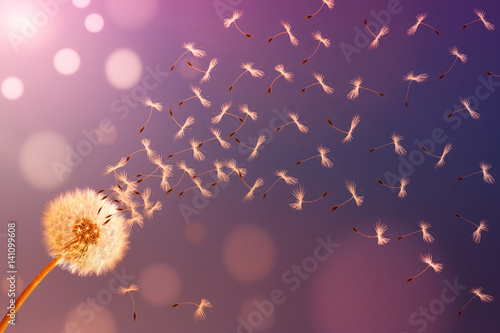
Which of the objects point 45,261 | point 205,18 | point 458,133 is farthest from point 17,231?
point 458,133

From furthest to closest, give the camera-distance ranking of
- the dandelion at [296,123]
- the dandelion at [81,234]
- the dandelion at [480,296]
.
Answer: the dandelion at [296,123], the dandelion at [480,296], the dandelion at [81,234]

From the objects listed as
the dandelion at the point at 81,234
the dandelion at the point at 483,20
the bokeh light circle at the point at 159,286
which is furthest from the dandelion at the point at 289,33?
the bokeh light circle at the point at 159,286

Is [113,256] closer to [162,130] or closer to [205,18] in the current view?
[162,130]

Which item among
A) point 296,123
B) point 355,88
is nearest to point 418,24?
point 355,88

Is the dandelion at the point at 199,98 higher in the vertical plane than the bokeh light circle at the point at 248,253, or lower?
higher

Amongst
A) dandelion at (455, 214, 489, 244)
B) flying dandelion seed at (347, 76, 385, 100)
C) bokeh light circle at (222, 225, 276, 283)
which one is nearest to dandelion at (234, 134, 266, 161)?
bokeh light circle at (222, 225, 276, 283)

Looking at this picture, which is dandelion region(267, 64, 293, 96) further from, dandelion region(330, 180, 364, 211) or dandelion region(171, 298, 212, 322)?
dandelion region(171, 298, 212, 322)

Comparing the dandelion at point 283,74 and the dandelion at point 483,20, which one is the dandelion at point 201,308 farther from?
the dandelion at point 483,20

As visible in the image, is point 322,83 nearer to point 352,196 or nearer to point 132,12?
point 352,196
